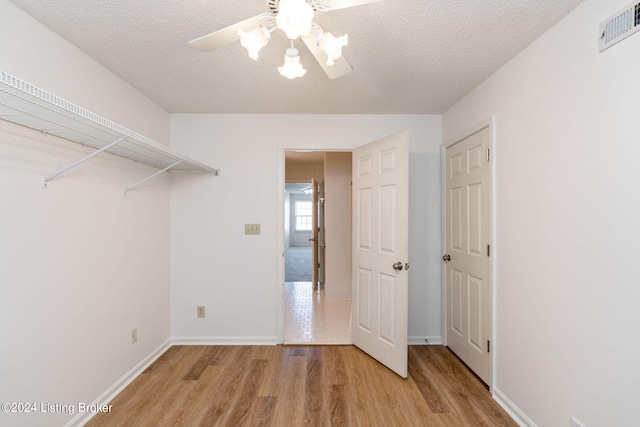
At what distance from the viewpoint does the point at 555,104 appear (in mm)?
1575

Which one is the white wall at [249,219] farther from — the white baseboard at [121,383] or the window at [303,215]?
the window at [303,215]

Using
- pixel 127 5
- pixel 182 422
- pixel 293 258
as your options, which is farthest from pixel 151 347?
pixel 293 258

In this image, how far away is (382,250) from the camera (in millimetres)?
2549

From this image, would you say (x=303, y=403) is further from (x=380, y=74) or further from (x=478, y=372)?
(x=380, y=74)

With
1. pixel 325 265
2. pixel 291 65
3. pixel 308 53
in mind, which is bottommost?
pixel 325 265

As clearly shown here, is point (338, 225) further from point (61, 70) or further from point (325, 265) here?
point (61, 70)

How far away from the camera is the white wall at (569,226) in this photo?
4.01 feet

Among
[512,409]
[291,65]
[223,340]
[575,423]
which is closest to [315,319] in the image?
[223,340]

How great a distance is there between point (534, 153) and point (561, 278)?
74cm

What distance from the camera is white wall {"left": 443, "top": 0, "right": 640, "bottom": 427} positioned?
4.01 feet

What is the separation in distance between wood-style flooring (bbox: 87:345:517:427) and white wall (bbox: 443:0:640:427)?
0.40 meters

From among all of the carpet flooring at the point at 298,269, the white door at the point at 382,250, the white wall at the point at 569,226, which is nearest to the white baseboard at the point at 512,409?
the white wall at the point at 569,226

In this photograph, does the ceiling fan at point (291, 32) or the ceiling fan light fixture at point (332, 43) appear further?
the ceiling fan light fixture at point (332, 43)

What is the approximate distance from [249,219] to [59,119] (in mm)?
1760
